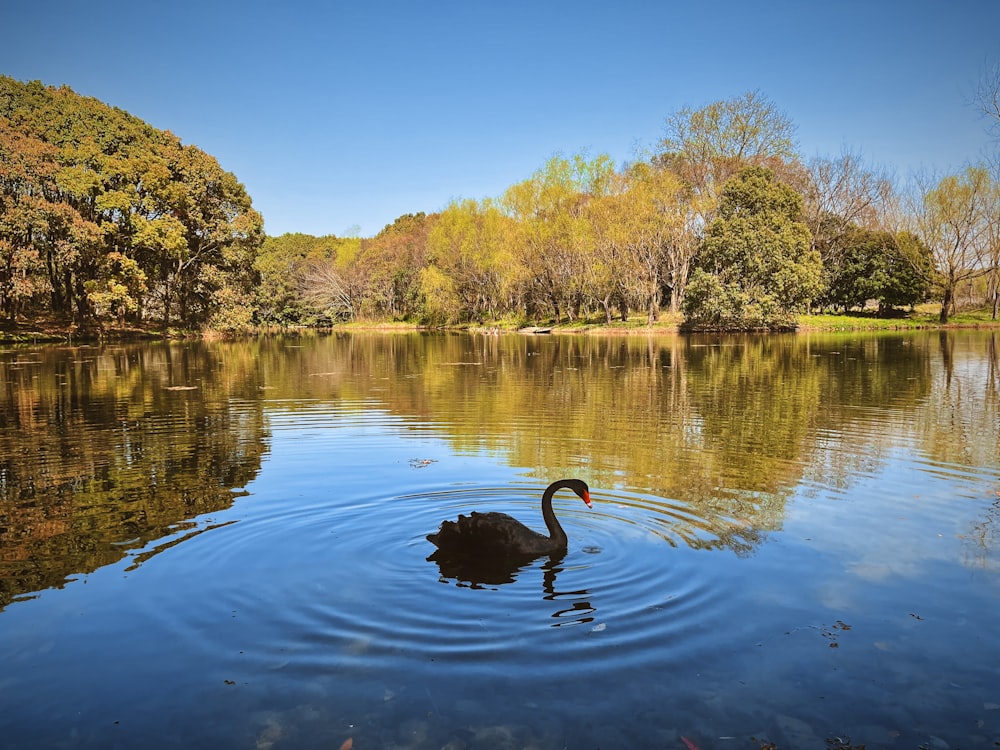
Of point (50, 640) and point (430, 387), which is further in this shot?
point (430, 387)

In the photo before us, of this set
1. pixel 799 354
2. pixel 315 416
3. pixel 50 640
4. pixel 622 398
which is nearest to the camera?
pixel 50 640

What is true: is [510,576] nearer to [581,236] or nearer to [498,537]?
[498,537]

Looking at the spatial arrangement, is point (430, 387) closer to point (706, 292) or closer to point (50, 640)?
point (50, 640)

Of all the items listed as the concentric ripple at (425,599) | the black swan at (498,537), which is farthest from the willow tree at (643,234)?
the black swan at (498,537)

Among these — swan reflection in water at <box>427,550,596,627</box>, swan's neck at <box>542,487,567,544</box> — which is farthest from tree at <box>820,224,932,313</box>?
swan reflection in water at <box>427,550,596,627</box>

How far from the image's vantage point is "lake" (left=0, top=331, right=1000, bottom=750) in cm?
454

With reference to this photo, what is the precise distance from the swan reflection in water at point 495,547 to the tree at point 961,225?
2762 inches

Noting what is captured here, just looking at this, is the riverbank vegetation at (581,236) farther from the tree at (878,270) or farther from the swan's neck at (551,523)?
the swan's neck at (551,523)

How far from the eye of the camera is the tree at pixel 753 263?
185ft

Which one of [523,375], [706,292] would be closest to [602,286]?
[706,292]

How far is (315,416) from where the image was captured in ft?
60.4

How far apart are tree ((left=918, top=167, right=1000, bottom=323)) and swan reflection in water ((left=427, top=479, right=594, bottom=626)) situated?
70.2 meters

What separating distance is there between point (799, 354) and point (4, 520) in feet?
113

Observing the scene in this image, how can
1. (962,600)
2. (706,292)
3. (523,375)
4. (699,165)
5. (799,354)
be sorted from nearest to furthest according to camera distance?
(962,600) < (523,375) < (799,354) < (706,292) < (699,165)
